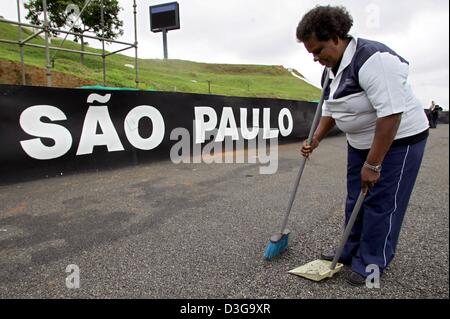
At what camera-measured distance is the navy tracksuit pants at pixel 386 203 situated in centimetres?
216

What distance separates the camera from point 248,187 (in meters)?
5.13

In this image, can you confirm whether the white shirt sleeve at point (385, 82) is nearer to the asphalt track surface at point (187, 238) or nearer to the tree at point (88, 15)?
the asphalt track surface at point (187, 238)

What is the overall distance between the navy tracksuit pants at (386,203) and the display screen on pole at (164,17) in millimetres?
9535

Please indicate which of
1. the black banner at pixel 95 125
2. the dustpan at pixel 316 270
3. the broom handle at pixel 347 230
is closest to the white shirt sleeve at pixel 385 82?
the broom handle at pixel 347 230

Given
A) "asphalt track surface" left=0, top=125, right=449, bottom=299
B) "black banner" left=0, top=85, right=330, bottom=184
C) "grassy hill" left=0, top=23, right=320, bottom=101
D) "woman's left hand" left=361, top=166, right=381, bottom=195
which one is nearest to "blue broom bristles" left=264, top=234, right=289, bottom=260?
"asphalt track surface" left=0, top=125, right=449, bottom=299

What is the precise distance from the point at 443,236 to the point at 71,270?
11.3 ft

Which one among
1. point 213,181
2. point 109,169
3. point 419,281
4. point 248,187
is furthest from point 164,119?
point 419,281

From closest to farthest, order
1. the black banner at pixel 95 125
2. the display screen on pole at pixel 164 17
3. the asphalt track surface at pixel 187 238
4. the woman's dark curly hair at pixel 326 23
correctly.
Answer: the woman's dark curly hair at pixel 326 23, the asphalt track surface at pixel 187 238, the black banner at pixel 95 125, the display screen on pole at pixel 164 17

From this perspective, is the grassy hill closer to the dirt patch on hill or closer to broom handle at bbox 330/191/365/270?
the dirt patch on hill

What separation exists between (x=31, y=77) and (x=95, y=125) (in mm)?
6569

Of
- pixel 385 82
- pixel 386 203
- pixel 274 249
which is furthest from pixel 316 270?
pixel 385 82

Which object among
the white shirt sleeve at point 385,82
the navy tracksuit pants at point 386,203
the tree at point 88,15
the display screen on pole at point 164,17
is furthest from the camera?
the display screen on pole at point 164,17

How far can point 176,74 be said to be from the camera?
27219mm
